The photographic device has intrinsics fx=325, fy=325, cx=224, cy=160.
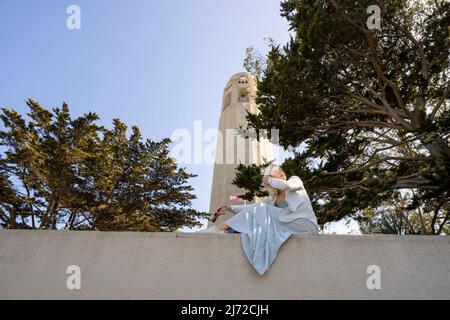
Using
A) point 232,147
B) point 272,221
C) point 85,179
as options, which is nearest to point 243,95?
point 232,147

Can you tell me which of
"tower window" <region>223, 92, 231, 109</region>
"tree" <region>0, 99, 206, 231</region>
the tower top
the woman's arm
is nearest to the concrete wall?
Answer: the woman's arm

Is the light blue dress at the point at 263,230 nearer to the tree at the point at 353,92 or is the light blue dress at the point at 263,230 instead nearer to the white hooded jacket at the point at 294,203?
the white hooded jacket at the point at 294,203

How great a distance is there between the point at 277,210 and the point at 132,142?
13.8 meters

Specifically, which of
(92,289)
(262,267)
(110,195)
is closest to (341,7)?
(262,267)

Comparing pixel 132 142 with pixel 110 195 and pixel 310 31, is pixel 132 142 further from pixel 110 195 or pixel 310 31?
pixel 310 31

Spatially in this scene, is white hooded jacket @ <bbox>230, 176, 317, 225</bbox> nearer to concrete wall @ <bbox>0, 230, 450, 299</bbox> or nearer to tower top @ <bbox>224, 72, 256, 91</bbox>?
concrete wall @ <bbox>0, 230, 450, 299</bbox>

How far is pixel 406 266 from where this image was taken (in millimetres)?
3412

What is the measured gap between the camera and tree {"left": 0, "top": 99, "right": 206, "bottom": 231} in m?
13.2

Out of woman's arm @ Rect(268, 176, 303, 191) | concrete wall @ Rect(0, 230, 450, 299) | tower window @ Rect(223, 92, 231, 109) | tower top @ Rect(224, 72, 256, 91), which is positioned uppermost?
tower top @ Rect(224, 72, 256, 91)

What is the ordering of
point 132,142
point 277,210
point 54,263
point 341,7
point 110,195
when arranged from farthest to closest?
point 132,142 → point 110,195 → point 341,7 → point 277,210 → point 54,263

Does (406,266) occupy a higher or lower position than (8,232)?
lower

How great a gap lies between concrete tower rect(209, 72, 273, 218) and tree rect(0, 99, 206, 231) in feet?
6.04

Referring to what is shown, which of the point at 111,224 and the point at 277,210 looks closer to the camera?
the point at 277,210
